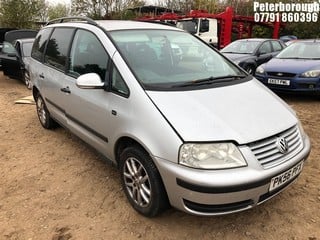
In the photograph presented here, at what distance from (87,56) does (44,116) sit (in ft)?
7.15

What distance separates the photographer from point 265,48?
35.8 feet

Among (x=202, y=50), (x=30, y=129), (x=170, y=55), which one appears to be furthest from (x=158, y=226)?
(x=30, y=129)

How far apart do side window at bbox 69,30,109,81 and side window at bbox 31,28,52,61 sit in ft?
4.21

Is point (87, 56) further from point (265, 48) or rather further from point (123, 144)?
point (265, 48)

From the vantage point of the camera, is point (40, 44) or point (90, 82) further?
point (40, 44)

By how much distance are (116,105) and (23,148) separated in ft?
7.76

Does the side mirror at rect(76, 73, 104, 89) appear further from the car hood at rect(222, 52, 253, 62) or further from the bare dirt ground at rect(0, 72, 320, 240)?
the car hood at rect(222, 52, 253, 62)

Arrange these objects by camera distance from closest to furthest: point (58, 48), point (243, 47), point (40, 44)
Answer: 1. point (58, 48)
2. point (40, 44)
3. point (243, 47)

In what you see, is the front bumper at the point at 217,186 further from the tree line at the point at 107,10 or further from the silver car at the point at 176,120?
the tree line at the point at 107,10

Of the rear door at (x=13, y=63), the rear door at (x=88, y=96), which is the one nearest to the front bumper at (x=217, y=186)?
the rear door at (x=88, y=96)

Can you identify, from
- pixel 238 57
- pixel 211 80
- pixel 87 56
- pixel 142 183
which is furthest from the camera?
pixel 238 57

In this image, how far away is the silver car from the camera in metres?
2.61

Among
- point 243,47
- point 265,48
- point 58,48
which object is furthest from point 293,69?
point 58,48

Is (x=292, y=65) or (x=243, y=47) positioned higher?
(x=243, y=47)
